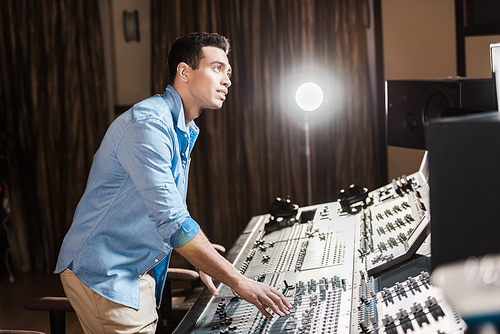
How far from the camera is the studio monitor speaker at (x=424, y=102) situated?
2023 millimetres

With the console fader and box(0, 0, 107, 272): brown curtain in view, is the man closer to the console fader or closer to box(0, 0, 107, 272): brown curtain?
the console fader

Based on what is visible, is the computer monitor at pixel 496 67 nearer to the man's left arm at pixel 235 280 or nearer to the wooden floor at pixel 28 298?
the man's left arm at pixel 235 280

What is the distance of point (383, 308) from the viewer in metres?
1.24

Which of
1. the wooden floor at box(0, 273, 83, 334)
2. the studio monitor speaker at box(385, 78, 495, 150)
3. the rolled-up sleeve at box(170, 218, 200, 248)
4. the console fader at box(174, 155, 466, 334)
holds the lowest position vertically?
the wooden floor at box(0, 273, 83, 334)

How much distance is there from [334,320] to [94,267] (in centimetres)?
74

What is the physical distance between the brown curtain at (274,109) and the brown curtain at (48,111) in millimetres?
642

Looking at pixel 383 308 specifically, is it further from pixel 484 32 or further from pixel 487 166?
pixel 484 32

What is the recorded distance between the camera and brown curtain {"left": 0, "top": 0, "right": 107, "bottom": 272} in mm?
4000

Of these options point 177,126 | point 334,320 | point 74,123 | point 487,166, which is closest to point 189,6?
point 74,123

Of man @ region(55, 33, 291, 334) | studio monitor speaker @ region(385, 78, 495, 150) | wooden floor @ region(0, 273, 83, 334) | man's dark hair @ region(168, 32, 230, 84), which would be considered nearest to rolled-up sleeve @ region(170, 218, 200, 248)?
man @ region(55, 33, 291, 334)

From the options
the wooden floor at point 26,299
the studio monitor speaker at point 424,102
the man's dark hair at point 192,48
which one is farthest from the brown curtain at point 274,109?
the man's dark hair at point 192,48

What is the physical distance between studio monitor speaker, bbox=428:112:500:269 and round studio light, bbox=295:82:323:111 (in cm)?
248

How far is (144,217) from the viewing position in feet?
4.78

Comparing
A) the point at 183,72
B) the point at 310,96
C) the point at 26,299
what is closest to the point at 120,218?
the point at 183,72
